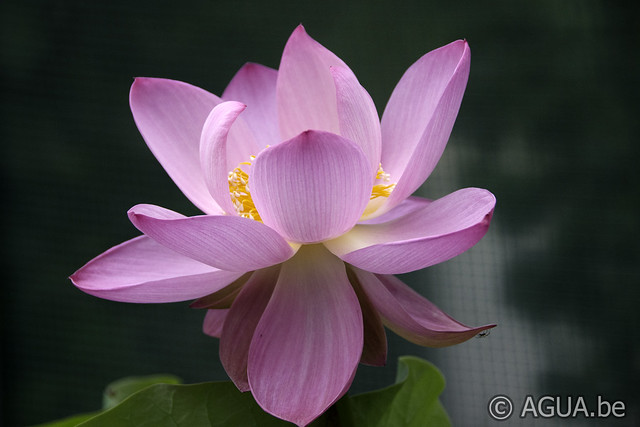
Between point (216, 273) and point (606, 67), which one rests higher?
point (606, 67)

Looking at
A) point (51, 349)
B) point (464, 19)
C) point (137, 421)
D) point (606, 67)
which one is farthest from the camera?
point (51, 349)

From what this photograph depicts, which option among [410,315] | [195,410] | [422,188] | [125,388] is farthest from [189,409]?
[422,188]

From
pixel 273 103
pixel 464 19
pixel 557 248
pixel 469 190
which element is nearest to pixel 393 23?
pixel 464 19

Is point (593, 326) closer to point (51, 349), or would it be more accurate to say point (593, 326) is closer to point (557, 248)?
point (557, 248)

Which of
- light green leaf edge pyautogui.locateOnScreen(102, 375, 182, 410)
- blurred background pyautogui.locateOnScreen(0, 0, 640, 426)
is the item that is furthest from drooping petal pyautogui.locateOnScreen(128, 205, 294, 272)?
blurred background pyautogui.locateOnScreen(0, 0, 640, 426)

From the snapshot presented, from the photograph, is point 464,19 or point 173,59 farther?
point 173,59

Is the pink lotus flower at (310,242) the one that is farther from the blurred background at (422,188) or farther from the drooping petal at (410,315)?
the blurred background at (422,188)
